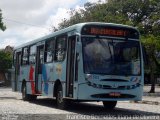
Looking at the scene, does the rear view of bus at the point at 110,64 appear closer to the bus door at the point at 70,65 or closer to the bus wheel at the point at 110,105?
the bus door at the point at 70,65

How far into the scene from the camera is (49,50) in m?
21.0

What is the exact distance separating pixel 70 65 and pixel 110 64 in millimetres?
1762

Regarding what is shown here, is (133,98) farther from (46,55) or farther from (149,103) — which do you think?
(149,103)

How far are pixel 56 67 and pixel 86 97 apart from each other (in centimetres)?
340

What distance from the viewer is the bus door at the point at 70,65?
17.5 meters

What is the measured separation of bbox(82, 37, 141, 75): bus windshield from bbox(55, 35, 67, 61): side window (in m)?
2.01

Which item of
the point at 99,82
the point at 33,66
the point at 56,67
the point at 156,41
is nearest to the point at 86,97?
the point at 99,82

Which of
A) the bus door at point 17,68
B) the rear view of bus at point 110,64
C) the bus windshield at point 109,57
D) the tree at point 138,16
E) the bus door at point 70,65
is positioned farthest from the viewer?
the tree at point 138,16

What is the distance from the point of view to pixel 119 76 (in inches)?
665

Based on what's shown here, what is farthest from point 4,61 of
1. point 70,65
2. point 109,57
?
point 109,57

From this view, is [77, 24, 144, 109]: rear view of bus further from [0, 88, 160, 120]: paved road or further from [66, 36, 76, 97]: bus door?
[66, 36, 76, 97]: bus door

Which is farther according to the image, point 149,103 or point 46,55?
point 149,103

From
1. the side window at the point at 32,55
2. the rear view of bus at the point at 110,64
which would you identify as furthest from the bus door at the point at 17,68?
the rear view of bus at the point at 110,64

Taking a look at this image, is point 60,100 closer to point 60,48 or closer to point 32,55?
point 60,48
